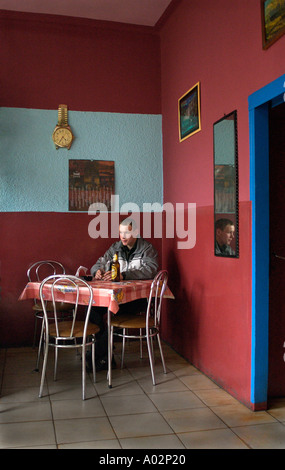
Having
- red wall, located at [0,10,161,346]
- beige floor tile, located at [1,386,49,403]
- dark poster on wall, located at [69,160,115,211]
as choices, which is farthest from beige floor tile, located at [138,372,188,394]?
dark poster on wall, located at [69,160,115,211]

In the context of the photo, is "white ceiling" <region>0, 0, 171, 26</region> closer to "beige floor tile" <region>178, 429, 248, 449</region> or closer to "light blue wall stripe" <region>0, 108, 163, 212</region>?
"light blue wall stripe" <region>0, 108, 163, 212</region>

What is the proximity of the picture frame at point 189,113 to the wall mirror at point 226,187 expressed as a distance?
43cm

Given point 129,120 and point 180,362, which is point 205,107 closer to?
point 129,120

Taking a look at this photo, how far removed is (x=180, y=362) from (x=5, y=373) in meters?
A: 1.54

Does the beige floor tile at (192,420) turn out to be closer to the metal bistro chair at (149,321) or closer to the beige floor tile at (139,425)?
the beige floor tile at (139,425)

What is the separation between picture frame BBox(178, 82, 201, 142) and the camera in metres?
3.98

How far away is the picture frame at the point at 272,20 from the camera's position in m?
2.59

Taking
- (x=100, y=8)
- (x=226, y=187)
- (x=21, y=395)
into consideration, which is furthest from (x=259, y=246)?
(x=100, y=8)

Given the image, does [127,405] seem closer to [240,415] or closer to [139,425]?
[139,425]

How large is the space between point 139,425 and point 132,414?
0.63 feet

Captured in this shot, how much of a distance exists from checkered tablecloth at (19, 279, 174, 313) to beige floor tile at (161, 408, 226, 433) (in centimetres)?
85

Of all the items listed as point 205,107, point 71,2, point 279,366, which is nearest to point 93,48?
point 71,2

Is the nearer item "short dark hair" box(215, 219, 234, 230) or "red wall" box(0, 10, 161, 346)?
"short dark hair" box(215, 219, 234, 230)

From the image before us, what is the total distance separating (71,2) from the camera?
14.9 ft
